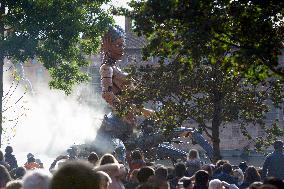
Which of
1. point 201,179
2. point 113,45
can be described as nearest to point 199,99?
point 113,45

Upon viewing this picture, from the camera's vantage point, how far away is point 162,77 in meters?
26.3

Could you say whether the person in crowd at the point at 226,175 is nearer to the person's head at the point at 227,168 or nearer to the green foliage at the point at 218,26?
the person's head at the point at 227,168

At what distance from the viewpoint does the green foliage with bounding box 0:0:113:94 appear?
101ft

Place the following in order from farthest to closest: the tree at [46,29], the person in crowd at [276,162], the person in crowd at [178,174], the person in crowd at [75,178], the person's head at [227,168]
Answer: the tree at [46,29], the person in crowd at [276,162], the person in crowd at [178,174], the person's head at [227,168], the person in crowd at [75,178]

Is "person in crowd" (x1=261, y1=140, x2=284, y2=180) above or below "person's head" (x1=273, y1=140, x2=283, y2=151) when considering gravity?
below

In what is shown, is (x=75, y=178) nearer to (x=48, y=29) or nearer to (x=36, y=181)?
(x=36, y=181)

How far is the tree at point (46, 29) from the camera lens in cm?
3064

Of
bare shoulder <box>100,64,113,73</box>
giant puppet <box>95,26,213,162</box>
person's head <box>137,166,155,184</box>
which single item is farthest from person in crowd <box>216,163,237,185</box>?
bare shoulder <box>100,64,113,73</box>

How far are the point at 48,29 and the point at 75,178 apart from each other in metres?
25.3

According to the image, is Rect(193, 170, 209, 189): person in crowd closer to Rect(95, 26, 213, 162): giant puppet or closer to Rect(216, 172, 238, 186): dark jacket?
Rect(216, 172, 238, 186): dark jacket

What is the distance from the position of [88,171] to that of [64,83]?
2860 centimetres

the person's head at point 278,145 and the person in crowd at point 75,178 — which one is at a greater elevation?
the person in crowd at point 75,178

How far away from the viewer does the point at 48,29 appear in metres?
31.3

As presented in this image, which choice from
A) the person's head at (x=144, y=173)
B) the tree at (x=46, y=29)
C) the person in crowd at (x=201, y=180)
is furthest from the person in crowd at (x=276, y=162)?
the tree at (x=46, y=29)
